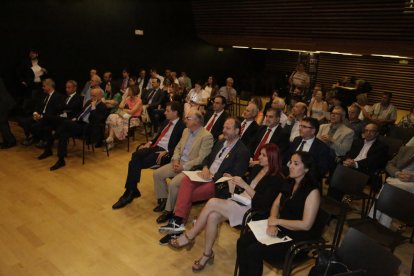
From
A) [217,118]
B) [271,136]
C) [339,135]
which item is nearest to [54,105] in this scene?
[217,118]

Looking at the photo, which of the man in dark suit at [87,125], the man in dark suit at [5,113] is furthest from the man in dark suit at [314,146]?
the man in dark suit at [5,113]

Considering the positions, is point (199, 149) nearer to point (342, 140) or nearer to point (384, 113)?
point (342, 140)

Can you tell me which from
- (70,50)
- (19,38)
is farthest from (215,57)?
(19,38)

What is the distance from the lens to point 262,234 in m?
2.81

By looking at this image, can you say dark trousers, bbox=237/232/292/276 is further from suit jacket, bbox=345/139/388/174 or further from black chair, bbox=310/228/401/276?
suit jacket, bbox=345/139/388/174

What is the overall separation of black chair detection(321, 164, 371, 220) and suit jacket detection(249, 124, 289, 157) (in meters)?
0.95

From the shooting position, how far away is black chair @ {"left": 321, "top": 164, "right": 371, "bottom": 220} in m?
3.49

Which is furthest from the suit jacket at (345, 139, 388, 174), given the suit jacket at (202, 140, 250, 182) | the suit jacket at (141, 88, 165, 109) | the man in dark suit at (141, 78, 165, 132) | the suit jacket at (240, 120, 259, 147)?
the suit jacket at (141, 88, 165, 109)

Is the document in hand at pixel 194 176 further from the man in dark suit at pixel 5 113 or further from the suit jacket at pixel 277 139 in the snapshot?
the man in dark suit at pixel 5 113

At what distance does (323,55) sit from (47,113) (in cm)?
1104

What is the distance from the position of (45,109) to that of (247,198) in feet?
15.7

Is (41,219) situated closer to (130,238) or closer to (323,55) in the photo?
(130,238)

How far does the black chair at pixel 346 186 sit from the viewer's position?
11.4 ft

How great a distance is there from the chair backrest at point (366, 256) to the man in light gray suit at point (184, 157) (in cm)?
210
